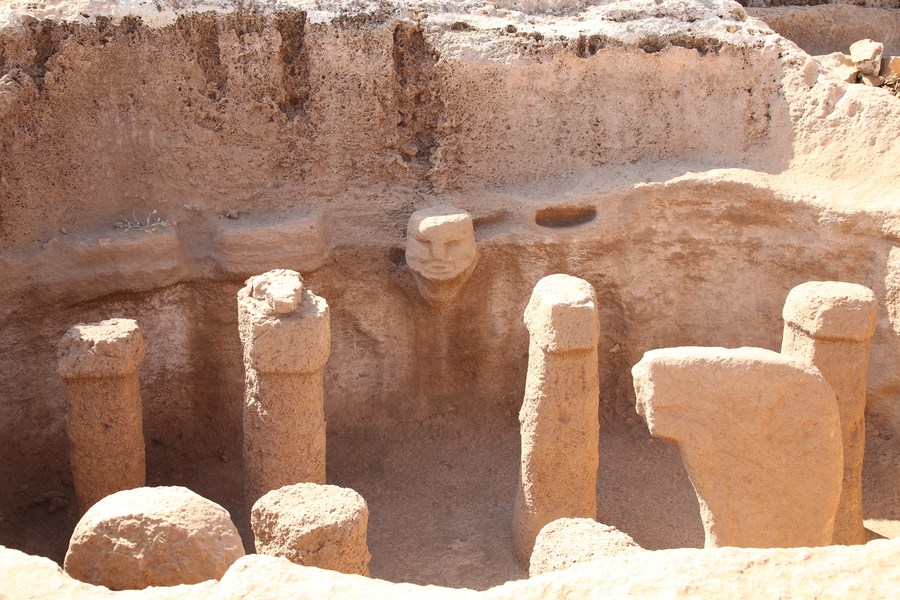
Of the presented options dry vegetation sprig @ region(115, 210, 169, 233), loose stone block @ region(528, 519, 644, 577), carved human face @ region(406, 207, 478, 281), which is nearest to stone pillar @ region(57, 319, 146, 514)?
dry vegetation sprig @ region(115, 210, 169, 233)

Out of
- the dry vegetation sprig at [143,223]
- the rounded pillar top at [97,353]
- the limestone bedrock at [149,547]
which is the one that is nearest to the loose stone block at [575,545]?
the limestone bedrock at [149,547]

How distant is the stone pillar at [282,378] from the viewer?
16.8ft

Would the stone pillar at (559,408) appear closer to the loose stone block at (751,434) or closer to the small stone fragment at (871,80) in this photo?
the loose stone block at (751,434)

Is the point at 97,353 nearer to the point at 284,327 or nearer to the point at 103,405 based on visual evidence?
the point at 103,405

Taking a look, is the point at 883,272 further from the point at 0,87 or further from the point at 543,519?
the point at 0,87

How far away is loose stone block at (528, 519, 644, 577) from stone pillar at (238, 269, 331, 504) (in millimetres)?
1603

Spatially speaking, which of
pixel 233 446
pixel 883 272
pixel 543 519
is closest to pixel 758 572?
pixel 543 519

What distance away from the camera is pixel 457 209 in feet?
21.3

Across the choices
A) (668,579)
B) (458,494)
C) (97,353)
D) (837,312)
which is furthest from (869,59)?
(668,579)

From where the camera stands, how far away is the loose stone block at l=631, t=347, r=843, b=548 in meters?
3.74

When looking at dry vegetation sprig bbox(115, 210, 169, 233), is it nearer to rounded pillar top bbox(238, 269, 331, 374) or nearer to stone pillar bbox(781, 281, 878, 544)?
rounded pillar top bbox(238, 269, 331, 374)

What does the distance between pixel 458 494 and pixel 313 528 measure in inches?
99.5

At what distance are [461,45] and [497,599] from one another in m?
4.95

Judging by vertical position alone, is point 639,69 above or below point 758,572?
above
